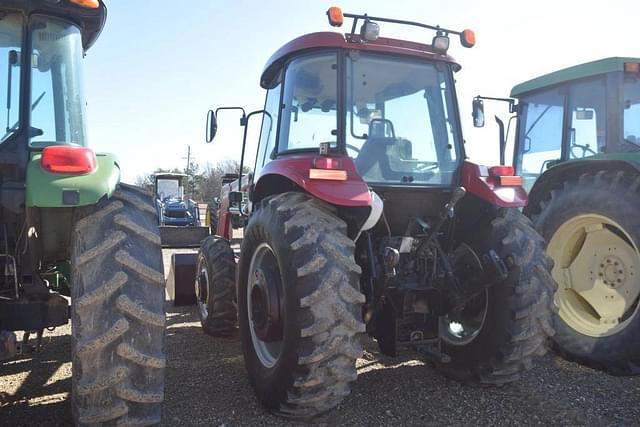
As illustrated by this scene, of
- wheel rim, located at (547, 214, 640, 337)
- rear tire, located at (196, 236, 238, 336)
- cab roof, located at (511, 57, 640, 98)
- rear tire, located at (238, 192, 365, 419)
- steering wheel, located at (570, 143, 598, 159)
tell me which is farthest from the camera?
steering wheel, located at (570, 143, 598, 159)

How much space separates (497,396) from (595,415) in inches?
23.2

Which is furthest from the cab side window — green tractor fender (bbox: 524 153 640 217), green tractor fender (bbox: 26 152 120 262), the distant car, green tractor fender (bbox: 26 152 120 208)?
the distant car

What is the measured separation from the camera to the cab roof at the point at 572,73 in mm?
4704

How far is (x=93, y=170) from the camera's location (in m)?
2.35

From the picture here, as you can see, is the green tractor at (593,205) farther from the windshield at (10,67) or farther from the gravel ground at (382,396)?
the windshield at (10,67)

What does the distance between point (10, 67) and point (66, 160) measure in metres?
0.82

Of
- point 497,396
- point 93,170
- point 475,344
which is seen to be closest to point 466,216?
point 475,344

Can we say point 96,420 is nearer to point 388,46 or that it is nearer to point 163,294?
point 163,294

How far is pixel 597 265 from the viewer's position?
4.41 m

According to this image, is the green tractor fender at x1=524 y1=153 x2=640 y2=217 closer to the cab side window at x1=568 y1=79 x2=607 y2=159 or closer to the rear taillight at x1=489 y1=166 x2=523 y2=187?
the cab side window at x1=568 y1=79 x2=607 y2=159

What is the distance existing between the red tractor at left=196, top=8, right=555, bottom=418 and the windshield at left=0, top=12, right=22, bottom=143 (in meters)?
1.50

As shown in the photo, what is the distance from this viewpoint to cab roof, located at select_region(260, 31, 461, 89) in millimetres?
3465

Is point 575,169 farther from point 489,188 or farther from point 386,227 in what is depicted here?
point 386,227

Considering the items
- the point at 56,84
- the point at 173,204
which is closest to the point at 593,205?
the point at 56,84
